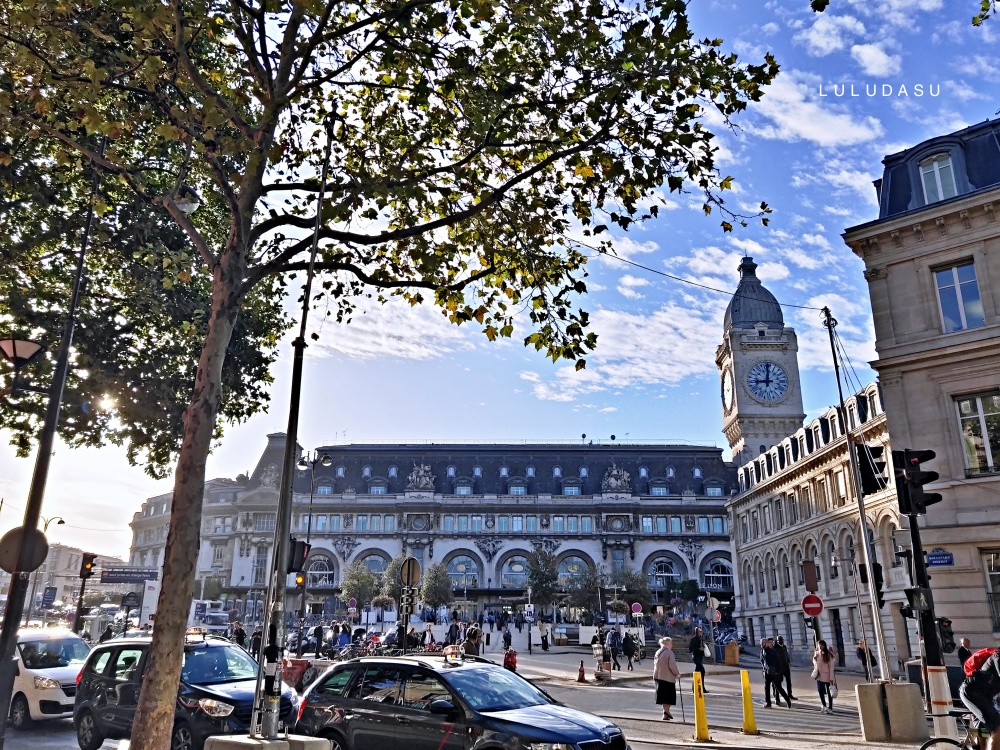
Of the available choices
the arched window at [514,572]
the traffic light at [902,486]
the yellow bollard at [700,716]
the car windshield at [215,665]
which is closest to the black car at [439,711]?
the car windshield at [215,665]

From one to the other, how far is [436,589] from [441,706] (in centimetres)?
6972

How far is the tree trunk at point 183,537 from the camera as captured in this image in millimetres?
7926

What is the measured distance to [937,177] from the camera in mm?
25859

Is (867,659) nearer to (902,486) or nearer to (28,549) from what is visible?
(902,486)

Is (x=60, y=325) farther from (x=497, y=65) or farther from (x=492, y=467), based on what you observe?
(x=492, y=467)

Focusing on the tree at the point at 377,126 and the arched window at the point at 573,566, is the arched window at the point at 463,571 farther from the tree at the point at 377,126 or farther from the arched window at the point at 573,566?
the tree at the point at 377,126

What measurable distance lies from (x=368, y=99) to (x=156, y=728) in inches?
343

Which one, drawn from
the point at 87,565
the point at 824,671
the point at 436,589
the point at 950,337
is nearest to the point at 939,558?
the point at 824,671

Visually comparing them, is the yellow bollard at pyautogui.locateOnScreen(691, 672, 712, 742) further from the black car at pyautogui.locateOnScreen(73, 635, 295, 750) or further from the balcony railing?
the balcony railing

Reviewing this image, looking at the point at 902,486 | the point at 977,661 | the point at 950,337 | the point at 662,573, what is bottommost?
the point at 977,661

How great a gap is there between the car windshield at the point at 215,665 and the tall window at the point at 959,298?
72.4 ft

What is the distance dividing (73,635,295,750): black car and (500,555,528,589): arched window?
7501 cm

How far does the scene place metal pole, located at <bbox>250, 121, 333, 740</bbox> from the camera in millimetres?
7633

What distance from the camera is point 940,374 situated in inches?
943
